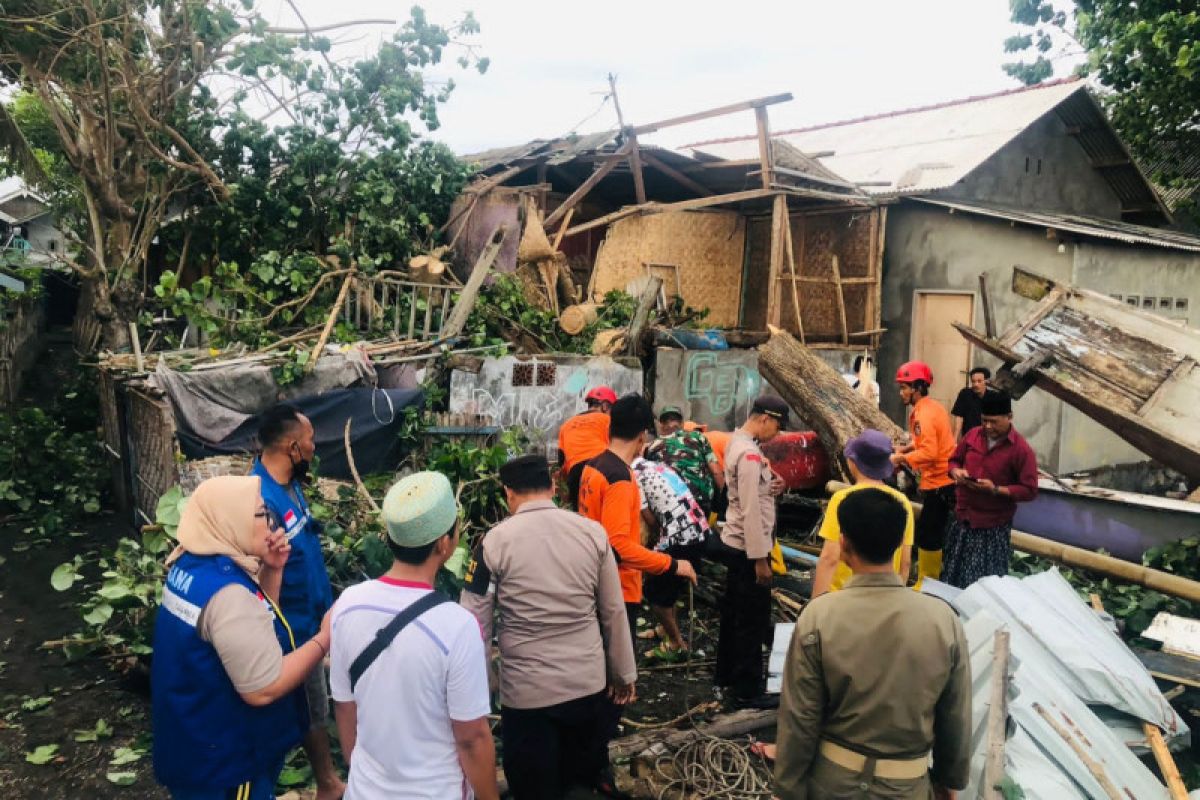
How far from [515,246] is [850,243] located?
5.39 m

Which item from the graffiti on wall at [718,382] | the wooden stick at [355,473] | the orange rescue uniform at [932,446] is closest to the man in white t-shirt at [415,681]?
the wooden stick at [355,473]

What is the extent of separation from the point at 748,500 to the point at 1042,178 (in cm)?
1207

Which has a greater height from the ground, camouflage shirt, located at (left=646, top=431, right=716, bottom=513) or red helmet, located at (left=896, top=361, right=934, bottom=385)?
red helmet, located at (left=896, top=361, right=934, bottom=385)

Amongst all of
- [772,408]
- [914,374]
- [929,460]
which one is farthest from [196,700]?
[914,374]

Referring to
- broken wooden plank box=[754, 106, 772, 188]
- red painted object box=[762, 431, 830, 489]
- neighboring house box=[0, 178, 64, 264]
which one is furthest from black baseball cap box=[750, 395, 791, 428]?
neighboring house box=[0, 178, 64, 264]

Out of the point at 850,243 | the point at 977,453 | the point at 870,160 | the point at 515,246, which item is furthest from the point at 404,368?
the point at 870,160

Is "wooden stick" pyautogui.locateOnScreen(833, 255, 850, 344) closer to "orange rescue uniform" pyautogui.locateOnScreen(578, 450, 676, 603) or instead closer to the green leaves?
"orange rescue uniform" pyautogui.locateOnScreen(578, 450, 676, 603)

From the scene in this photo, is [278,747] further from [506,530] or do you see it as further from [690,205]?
[690,205]

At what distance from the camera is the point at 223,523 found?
8.66ft

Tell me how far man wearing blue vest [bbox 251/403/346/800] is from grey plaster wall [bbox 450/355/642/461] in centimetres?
524

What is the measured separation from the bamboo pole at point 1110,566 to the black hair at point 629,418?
3.64 m

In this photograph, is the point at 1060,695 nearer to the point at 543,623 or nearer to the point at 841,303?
the point at 543,623

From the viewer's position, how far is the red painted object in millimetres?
8505

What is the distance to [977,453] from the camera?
18.7 ft
